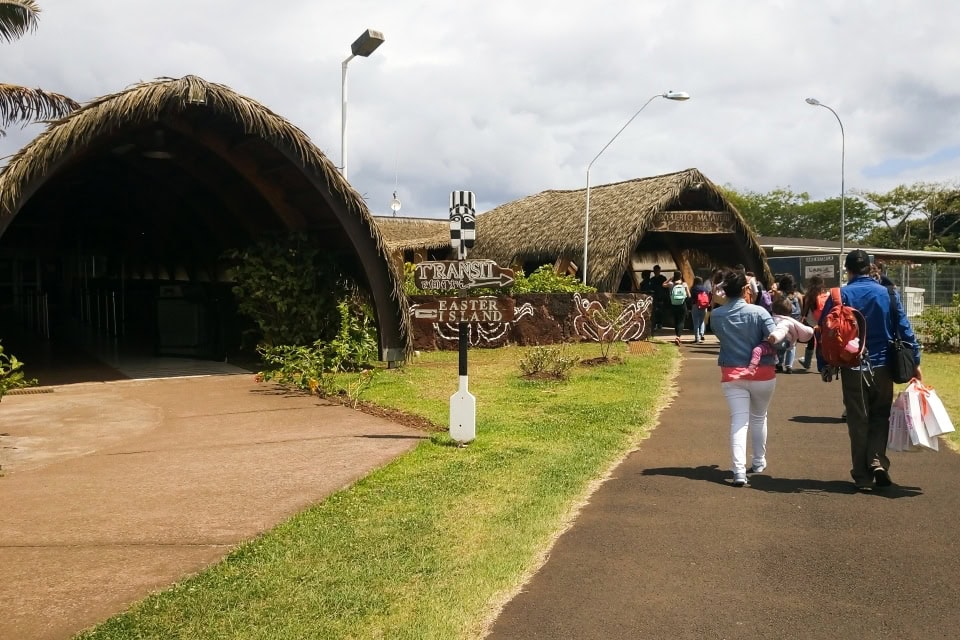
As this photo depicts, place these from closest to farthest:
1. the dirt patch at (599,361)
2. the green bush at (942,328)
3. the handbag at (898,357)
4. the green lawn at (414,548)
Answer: the green lawn at (414,548) < the handbag at (898,357) < the dirt patch at (599,361) < the green bush at (942,328)

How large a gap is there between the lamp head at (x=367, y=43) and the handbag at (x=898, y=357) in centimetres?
905

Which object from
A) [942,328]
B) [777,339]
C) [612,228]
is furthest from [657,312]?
[777,339]

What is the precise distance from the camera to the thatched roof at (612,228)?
19.9m

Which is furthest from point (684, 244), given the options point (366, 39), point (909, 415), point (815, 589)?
point (815, 589)

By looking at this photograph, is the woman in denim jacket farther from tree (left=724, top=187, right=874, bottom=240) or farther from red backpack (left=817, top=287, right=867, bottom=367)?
tree (left=724, top=187, right=874, bottom=240)

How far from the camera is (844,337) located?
635 cm

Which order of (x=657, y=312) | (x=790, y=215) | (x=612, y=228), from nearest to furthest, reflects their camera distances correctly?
(x=612, y=228)
(x=657, y=312)
(x=790, y=215)

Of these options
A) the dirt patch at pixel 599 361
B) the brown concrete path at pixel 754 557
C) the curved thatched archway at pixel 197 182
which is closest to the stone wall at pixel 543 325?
the dirt patch at pixel 599 361

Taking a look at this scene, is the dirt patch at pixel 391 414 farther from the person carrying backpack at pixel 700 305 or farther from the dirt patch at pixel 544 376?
the person carrying backpack at pixel 700 305

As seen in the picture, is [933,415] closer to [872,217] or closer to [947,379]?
[947,379]

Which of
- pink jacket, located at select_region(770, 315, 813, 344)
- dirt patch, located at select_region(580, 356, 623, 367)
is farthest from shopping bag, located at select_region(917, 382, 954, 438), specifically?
dirt patch, located at select_region(580, 356, 623, 367)

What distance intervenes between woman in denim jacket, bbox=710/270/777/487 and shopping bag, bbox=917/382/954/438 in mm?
1066

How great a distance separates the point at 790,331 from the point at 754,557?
2.42 metres

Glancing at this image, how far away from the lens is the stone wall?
17.2m
